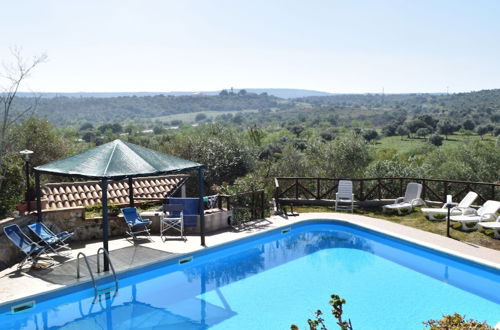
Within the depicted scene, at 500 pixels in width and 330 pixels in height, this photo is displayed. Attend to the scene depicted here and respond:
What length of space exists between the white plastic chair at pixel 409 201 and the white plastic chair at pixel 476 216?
164 centimetres

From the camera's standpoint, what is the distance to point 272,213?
520 inches

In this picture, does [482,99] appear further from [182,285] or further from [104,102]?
[182,285]

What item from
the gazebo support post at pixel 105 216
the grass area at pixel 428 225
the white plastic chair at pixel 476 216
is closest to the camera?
the gazebo support post at pixel 105 216

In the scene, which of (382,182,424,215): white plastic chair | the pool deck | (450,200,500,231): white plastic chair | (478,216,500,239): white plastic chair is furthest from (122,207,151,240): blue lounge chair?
(478,216,500,239): white plastic chair

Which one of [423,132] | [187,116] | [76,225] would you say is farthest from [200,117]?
[76,225]

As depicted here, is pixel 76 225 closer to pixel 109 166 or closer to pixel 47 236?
pixel 47 236

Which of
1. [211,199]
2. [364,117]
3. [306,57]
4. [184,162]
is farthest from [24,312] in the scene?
[364,117]

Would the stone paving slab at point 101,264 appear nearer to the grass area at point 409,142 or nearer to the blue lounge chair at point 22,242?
the blue lounge chair at point 22,242

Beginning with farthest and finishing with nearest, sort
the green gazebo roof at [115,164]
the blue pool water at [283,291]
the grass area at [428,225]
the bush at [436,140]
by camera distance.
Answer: the bush at [436,140] → the grass area at [428,225] → the green gazebo roof at [115,164] → the blue pool water at [283,291]

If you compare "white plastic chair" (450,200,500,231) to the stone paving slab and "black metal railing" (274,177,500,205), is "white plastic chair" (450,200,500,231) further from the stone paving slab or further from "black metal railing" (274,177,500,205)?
the stone paving slab

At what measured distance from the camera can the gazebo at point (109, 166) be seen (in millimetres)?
8320

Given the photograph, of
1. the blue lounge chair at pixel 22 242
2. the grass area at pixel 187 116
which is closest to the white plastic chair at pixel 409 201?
the blue lounge chair at pixel 22 242

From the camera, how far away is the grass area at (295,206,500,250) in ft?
33.7

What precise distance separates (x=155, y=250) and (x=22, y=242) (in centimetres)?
261
